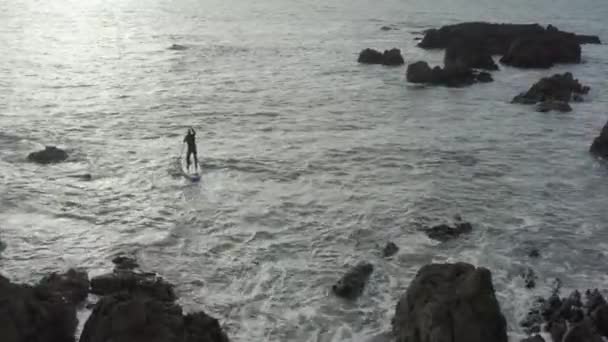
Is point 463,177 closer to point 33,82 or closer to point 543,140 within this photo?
point 543,140

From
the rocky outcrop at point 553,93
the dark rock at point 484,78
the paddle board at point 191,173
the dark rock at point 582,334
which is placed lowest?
the dark rock at point 582,334

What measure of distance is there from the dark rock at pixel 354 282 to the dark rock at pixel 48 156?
46.9ft

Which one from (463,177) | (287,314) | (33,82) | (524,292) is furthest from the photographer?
(33,82)

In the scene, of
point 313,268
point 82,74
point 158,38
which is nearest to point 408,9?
point 158,38

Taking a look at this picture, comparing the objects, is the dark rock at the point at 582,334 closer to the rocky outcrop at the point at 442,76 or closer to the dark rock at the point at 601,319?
the dark rock at the point at 601,319

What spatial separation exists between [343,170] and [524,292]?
1044 cm

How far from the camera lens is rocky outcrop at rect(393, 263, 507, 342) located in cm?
1156

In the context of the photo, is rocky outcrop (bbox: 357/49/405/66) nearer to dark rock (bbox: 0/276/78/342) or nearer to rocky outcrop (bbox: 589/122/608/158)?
rocky outcrop (bbox: 589/122/608/158)

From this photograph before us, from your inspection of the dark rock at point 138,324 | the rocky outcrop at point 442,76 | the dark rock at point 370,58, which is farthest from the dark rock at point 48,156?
the dark rock at point 370,58

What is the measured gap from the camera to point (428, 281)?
12867 millimetres

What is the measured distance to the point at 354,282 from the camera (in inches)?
605

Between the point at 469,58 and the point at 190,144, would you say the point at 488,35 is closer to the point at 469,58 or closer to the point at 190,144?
the point at 469,58

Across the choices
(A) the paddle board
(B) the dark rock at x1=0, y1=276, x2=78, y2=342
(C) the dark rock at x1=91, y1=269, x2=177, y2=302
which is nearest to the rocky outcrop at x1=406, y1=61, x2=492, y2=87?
(A) the paddle board

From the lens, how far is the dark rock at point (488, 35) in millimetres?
57688
